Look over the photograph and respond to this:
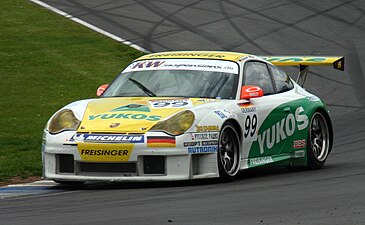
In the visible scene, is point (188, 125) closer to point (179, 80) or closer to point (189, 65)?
point (179, 80)

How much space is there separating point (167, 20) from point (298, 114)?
12672 millimetres

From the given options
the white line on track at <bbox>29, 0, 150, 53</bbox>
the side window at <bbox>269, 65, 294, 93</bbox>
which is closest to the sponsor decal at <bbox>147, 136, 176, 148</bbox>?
the side window at <bbox>269, 65, 294, 93</bbox>

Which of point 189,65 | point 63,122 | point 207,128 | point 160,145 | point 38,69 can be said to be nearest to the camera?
point 160,145

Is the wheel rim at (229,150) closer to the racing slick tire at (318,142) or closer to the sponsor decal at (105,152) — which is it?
the sponsor decal at (105,152)

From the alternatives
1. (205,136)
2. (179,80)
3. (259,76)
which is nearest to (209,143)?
(205,136)

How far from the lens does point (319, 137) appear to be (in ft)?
41.2

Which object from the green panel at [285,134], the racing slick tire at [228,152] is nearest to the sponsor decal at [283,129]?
the green panel at [285,134]

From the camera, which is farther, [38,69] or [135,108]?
[38,69]

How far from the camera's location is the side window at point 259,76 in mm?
11789

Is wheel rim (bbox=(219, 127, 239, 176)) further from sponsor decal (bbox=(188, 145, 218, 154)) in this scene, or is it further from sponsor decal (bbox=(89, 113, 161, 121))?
sponsor decal (bbox=(89, 113, 161, 121))

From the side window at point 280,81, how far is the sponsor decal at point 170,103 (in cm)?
178

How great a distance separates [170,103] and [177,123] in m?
0.47

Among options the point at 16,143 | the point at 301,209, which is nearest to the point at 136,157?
the point at 301,209

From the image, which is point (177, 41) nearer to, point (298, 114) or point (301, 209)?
point (298, 114)
